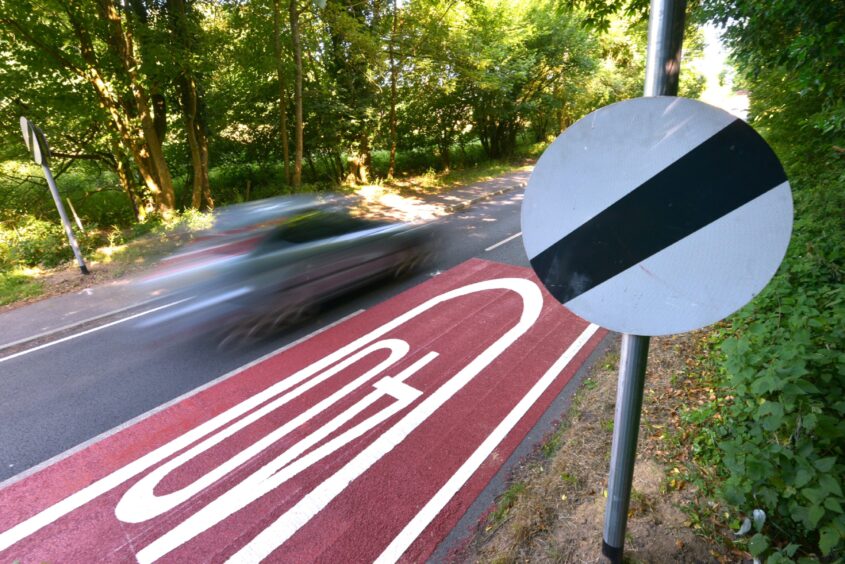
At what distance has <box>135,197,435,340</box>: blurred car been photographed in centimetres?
612

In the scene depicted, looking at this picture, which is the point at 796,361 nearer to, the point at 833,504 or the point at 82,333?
the point at 833,504

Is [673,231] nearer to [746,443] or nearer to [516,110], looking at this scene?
[746,443]

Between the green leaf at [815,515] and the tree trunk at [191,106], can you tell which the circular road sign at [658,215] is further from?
the tree trunk at [191,106]

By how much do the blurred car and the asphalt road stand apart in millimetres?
354

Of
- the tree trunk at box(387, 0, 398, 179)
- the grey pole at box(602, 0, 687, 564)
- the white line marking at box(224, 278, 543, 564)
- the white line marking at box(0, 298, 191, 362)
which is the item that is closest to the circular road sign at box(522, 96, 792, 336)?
the grey pole at box(602, 0, 687, 564)

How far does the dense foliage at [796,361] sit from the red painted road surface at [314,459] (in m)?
1.76

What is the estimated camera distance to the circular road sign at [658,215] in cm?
101

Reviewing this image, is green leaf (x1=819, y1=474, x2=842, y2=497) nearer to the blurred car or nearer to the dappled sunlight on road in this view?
the blurred car

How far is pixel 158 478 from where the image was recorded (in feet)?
11.9

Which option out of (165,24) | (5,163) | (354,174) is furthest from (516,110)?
(5,163)

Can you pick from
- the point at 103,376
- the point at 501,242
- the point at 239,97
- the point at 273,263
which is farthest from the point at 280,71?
the point at 103,376

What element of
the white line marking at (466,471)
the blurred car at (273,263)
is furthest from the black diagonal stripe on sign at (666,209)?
the blurred car at (273,263)

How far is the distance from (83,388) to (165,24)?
34.9 feet

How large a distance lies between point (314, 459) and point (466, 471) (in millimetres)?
1363
